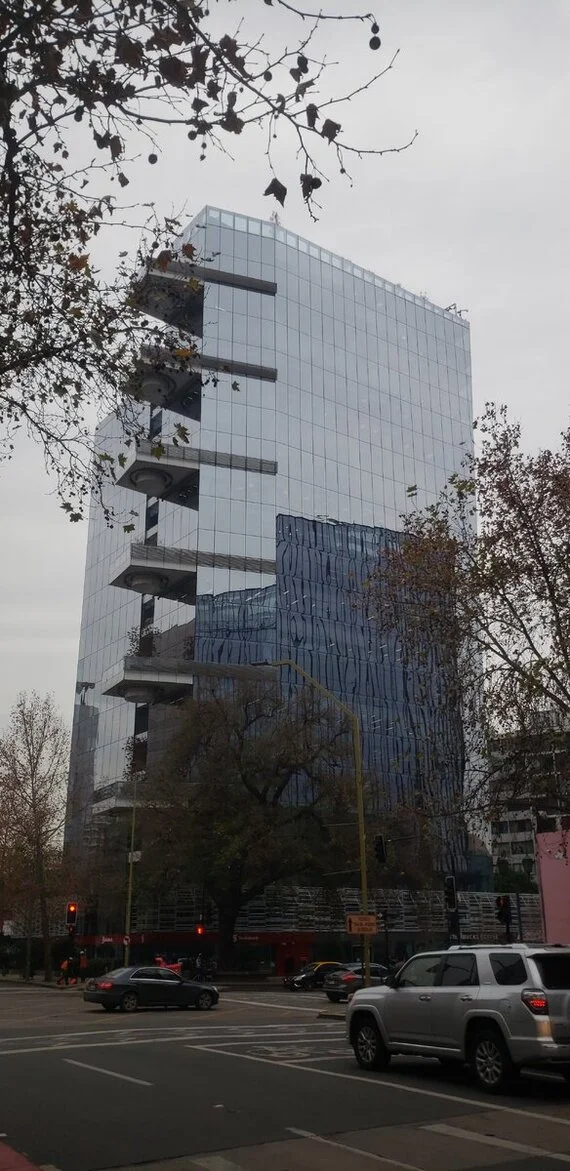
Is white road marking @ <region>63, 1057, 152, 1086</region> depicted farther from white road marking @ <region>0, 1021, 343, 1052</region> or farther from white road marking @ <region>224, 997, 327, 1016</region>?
white road marking @ <region>224, 997, 327, 1016</region>

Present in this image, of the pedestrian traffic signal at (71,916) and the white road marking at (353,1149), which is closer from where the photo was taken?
the white road marking at (353,1149)

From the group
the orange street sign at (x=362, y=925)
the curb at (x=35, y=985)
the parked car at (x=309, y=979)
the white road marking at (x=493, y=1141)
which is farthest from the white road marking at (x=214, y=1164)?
the curb at (x=35, y=985)

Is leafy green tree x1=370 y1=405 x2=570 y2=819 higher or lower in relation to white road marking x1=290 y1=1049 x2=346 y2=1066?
higher

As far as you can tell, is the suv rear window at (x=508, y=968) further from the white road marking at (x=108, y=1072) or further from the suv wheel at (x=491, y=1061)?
the white road marking at (x=108, y=1072)

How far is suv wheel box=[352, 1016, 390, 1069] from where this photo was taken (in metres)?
14.1

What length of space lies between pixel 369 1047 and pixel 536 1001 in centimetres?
346

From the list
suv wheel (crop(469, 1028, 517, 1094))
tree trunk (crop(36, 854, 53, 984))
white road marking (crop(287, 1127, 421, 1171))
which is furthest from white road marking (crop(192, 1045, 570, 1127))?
tree trunk (crop(36, 854, 53, 984))

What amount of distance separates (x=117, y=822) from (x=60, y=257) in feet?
165

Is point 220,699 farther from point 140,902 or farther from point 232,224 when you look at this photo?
point 232,224

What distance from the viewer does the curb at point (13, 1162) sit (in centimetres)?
833

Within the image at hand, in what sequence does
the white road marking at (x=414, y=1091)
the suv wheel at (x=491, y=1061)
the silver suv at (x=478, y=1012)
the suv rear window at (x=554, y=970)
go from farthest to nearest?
the suv rear window at (x=554, y=970) < the suv wheel at (x=491, y=1061) < the silver suv at (x=478, y=1012) < the white road marking at (x=414, y=1091)

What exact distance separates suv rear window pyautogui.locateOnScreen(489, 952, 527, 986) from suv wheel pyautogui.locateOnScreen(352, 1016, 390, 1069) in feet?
7.94

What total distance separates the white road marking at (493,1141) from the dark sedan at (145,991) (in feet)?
65.6

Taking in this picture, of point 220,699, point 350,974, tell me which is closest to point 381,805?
point 220,699
